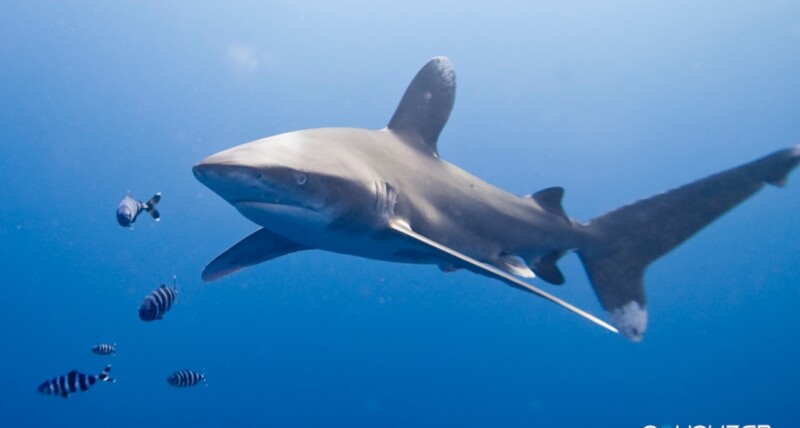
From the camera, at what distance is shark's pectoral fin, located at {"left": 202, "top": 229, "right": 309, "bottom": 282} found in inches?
215

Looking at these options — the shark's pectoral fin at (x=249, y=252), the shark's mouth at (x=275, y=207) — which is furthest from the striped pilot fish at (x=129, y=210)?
the shark's mouth at (x=275, y=207)

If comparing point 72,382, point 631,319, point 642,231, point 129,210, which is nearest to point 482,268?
point 631,319

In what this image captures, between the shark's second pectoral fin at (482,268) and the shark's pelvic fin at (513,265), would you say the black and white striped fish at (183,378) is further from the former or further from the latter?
the shark's second pectoral fin at (482,268)

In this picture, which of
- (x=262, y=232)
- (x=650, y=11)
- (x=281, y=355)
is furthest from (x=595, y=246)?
(x=650, y=11)

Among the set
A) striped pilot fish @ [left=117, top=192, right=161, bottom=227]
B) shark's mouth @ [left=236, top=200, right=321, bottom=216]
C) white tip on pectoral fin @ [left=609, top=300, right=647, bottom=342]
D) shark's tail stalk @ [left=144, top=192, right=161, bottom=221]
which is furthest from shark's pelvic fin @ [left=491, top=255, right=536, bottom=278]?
shark's tail stalk @ [left=144, top=192, right=161, bottom=221]

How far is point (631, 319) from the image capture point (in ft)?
17.5

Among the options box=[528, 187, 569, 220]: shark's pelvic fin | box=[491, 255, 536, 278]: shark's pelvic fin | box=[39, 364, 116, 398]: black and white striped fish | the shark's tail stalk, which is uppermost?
the shark's tail stalk

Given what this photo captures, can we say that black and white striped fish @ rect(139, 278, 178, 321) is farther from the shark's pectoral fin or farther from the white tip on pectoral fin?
the white tip on pectoral fin

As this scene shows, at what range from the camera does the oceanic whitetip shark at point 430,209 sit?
3.69 meters

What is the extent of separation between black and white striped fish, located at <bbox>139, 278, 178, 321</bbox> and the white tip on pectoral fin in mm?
5036

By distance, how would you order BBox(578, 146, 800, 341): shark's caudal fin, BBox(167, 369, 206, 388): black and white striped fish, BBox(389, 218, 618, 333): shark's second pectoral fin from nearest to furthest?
BBox(389, 218, 618, 333): shark's second pectoral fin, BBox(578, 146, 800, 341): shark's caudal fin, BBox(167, 369, 206, 388): black and white striped fish

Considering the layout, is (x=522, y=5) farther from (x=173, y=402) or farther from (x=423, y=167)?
(x=423, y=167)

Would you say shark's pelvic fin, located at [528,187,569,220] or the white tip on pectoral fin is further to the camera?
shark's pelvic fin, located at [528,187,569,220]

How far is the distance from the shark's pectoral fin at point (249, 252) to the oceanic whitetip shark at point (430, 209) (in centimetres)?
1
